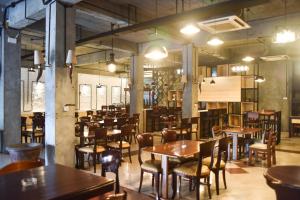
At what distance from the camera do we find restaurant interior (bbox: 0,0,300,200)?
114 inches

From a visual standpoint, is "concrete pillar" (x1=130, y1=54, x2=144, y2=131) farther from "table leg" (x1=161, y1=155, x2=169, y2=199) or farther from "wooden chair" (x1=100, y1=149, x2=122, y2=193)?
"wooden chair" (x1=100, y1=149, x2=122, y2=193)

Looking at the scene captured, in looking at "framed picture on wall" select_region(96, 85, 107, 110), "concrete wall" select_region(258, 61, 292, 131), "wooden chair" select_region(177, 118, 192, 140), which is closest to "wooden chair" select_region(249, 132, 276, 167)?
"wooden chair" select_region(177, 118, 192, 140)

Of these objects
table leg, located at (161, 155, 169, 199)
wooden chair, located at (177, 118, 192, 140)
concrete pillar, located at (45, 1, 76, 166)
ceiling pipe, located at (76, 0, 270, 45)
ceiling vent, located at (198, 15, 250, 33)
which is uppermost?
ceiling pipe, located at (76, 0, 270, 45)

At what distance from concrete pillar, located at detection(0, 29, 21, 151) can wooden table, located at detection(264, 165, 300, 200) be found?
6412 millimetres

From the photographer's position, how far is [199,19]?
180 inches

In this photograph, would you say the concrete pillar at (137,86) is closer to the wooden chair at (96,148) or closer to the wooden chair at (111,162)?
the wooden chair at (96,148)

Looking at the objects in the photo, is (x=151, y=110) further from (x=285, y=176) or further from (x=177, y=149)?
(x=285, y=176)

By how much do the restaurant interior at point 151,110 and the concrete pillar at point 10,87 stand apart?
0.02 meters

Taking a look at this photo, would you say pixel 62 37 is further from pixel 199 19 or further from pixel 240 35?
pixel 240 35

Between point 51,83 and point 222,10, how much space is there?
317 cm

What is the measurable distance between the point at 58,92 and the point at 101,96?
1101 cm

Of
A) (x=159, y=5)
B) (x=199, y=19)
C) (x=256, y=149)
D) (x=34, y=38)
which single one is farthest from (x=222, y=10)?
(x=34, y=38)

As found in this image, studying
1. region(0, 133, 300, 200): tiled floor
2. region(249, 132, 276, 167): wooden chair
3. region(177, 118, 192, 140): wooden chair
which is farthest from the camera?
region(177, 118, 192, 140): wooden chair

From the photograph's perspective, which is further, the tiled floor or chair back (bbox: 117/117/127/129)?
chair back (bbox: 117/117/127/129)
